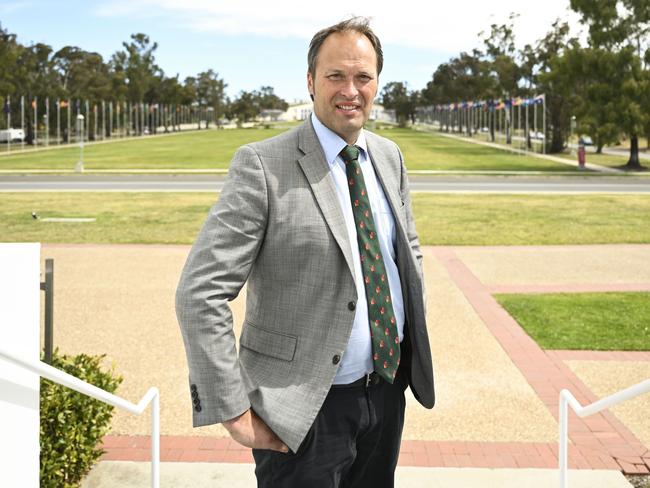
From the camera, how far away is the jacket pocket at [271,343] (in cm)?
257

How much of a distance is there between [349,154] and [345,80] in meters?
0.24

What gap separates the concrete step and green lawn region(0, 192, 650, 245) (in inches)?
396

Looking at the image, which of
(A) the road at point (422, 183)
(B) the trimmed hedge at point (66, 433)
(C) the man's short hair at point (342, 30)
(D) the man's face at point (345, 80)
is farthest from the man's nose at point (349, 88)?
(A) the road at point (422, 183)

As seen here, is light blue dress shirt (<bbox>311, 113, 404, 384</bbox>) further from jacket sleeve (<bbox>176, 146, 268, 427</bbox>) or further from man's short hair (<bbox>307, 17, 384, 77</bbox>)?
jacket sleeve (<bbox>176, 146, 268, 427</bbox>)

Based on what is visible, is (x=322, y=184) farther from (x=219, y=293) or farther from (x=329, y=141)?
(x=219, y=293)

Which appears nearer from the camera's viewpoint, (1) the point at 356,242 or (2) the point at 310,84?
(1) the point at 356,242

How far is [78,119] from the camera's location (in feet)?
179

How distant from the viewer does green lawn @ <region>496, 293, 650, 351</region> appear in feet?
26.7

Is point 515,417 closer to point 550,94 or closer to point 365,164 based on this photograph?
point 365,164

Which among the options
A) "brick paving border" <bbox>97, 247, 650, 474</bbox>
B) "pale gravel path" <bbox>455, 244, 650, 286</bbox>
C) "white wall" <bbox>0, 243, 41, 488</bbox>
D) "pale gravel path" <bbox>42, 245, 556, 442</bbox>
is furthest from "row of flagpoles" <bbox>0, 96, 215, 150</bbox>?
"white wall" <bbox>0, 243, 41, 488</bbox>

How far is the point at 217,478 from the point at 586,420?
2.67 m

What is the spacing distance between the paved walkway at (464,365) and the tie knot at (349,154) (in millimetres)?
2835

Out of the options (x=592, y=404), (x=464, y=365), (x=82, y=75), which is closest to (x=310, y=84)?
(x=592, y=404)

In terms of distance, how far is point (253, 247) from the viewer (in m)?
2.46
